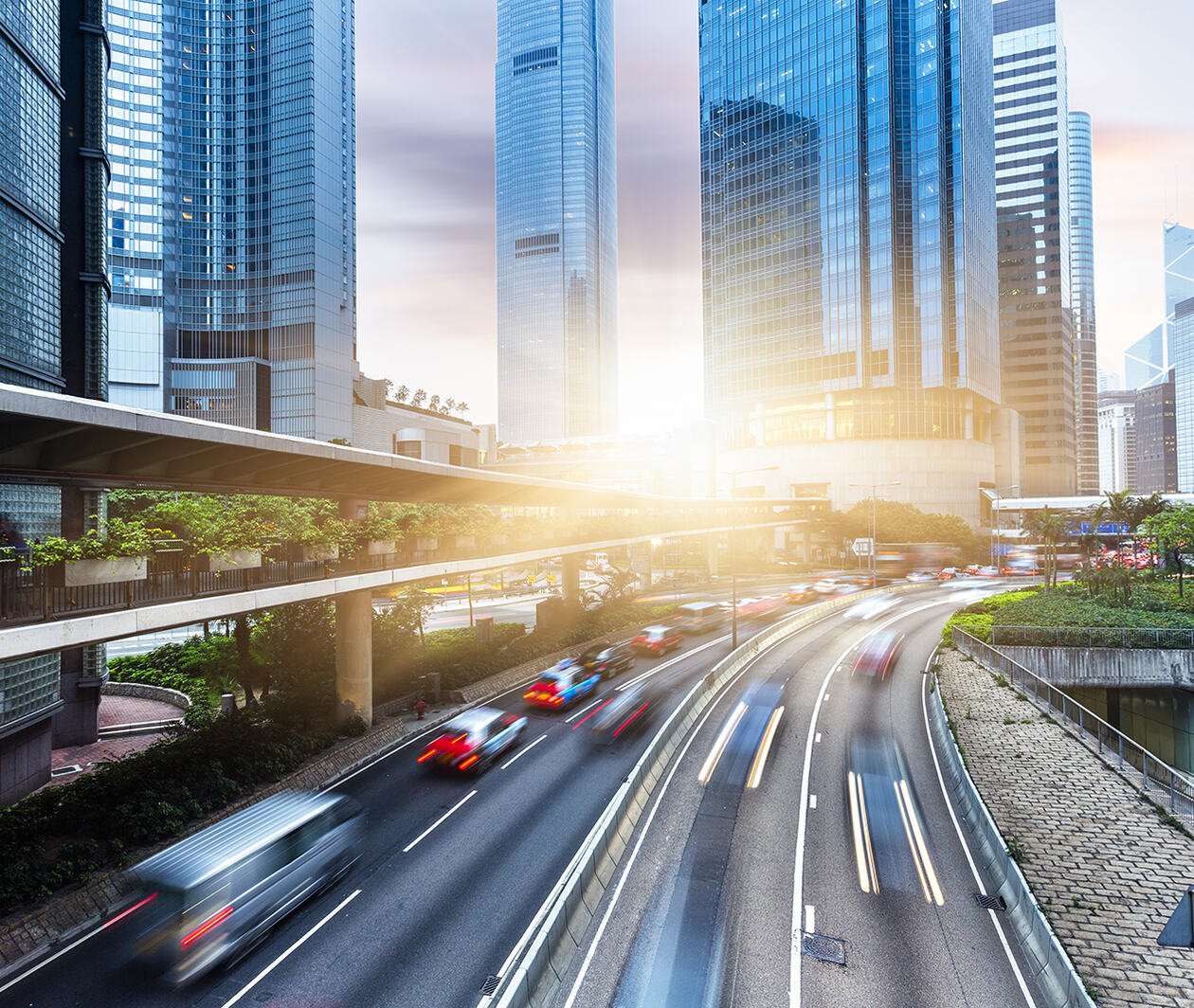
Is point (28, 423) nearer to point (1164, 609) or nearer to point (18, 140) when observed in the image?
point (18, 140)

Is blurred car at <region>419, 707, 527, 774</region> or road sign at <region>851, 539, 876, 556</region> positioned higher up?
road sign at <region>851, 539, 876, 556</region>

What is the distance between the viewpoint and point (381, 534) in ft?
79.1

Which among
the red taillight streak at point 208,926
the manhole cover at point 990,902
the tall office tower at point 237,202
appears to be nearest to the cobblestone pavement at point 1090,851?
the manhole cover at point 990,902

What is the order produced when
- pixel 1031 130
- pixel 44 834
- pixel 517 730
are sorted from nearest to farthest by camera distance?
pixel 44 834
pixel 517 730
pixel 1031 130

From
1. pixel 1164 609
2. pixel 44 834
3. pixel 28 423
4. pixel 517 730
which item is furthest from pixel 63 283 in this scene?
pixel 1164 609

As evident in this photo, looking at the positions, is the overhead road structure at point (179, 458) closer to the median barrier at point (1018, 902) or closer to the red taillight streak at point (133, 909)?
the red taillight streak at point (133, 909)

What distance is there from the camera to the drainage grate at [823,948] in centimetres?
1188

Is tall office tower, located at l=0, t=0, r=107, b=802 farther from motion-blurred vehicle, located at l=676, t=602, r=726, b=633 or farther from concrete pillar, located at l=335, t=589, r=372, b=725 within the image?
motion-blurred vehicle, located at l=676, t=602, r=726, b=633

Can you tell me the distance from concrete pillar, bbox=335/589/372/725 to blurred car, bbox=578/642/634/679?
38.2 feet

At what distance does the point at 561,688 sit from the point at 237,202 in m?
101

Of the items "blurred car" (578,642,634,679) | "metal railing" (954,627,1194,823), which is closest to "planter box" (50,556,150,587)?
"blurred car" (578,642,634,679)

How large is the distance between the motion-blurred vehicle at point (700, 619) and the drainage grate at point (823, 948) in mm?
30126

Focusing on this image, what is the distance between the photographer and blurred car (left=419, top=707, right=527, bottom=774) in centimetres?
2038

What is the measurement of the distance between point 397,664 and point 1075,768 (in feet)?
92.5
